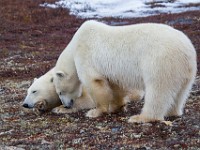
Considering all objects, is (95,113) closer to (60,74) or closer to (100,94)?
(100,94)

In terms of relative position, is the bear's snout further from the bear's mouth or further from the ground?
the bear's mouth

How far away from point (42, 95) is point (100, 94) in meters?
1.22

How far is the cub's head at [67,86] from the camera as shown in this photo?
805 cm

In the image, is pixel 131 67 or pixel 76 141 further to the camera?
pixel 131 67

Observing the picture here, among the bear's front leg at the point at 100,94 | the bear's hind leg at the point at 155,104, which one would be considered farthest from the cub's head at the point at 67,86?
the bear's hind leg at the point at 155,104

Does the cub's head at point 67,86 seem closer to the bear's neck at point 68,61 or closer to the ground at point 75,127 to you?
the bear's neck at point 68,61

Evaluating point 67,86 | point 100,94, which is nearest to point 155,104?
point 100,94

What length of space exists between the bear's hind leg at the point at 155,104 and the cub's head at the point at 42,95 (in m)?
1.94

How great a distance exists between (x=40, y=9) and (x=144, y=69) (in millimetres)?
24325

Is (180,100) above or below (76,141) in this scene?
above

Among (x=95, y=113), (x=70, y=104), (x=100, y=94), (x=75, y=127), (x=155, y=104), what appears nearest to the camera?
(x=155, y=104)

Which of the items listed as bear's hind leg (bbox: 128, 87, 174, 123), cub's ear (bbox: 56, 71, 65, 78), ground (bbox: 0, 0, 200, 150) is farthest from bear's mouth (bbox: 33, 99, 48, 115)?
bear's hind leg (bbox: 128, 87, 174, 123)

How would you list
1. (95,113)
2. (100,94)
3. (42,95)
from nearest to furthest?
1. (100,94)
2. (95,113)
3. (42,95)

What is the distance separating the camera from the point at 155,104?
6688 millimetres
